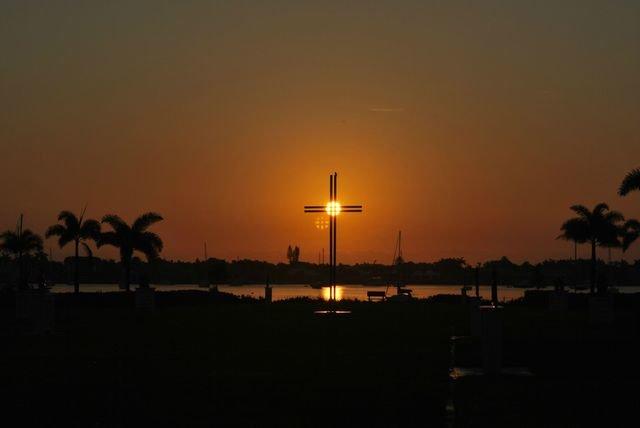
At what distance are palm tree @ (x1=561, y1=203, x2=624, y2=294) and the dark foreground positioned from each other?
42.9m

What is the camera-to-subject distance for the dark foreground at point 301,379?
12641 mm

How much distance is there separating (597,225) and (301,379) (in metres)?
60.0

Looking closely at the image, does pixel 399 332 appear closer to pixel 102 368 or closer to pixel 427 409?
pixel 102 368

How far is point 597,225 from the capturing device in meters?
73.2

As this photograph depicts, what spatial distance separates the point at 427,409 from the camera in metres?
13.2

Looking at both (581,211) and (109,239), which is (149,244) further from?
(581,211)

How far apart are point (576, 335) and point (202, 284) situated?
563 ft

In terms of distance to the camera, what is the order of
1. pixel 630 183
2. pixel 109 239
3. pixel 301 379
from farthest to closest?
pixel 109 239
pixel 630 183
pixel 301 379

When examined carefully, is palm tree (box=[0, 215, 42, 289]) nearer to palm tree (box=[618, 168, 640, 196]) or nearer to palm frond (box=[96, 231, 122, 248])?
palm frond (box=[96, 231, 122, 248])

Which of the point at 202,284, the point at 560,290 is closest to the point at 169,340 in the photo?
the point at 560,290

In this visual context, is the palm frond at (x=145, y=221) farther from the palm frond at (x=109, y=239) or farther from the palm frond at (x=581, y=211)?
the palm frond at (x=581, y=211)

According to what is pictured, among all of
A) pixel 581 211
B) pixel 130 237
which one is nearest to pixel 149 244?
pixel 130 237

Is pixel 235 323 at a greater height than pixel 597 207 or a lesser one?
lesser

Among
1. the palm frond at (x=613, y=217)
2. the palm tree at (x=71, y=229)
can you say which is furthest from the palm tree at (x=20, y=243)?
the palm frond at (x=613, y=217)
